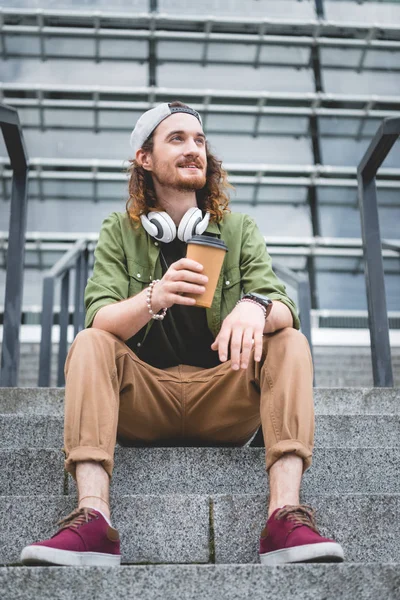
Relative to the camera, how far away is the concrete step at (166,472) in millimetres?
2109

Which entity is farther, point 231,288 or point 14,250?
point 14,250

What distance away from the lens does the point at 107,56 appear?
8727 millimetres

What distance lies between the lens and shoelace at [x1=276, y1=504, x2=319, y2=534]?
1663 millimetres

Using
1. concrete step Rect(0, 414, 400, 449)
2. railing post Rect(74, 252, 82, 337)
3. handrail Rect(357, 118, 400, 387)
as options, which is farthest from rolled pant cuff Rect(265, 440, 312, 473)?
railing post Rect(74, 252, 82, 337)

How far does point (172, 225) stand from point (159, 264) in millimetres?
136

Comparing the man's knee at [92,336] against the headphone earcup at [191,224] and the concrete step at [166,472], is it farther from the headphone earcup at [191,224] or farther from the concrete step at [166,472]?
the headphone earcup at [191,224]

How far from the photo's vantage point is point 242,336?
190cm

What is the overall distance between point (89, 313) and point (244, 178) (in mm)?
6454

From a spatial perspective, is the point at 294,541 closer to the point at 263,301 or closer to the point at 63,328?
the point at 263,301

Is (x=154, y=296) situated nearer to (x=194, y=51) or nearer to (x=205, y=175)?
(x=205, y=175)

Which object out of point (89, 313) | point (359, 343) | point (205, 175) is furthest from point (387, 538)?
point (359, 343)

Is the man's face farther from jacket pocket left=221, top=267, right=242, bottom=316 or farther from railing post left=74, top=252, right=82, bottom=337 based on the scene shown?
railing post left=74, top=252, right=82, bottom=337

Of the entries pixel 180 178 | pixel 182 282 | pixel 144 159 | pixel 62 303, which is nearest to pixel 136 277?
pixel 180 178

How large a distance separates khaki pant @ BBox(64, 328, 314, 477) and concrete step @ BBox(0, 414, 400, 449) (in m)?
0.29
